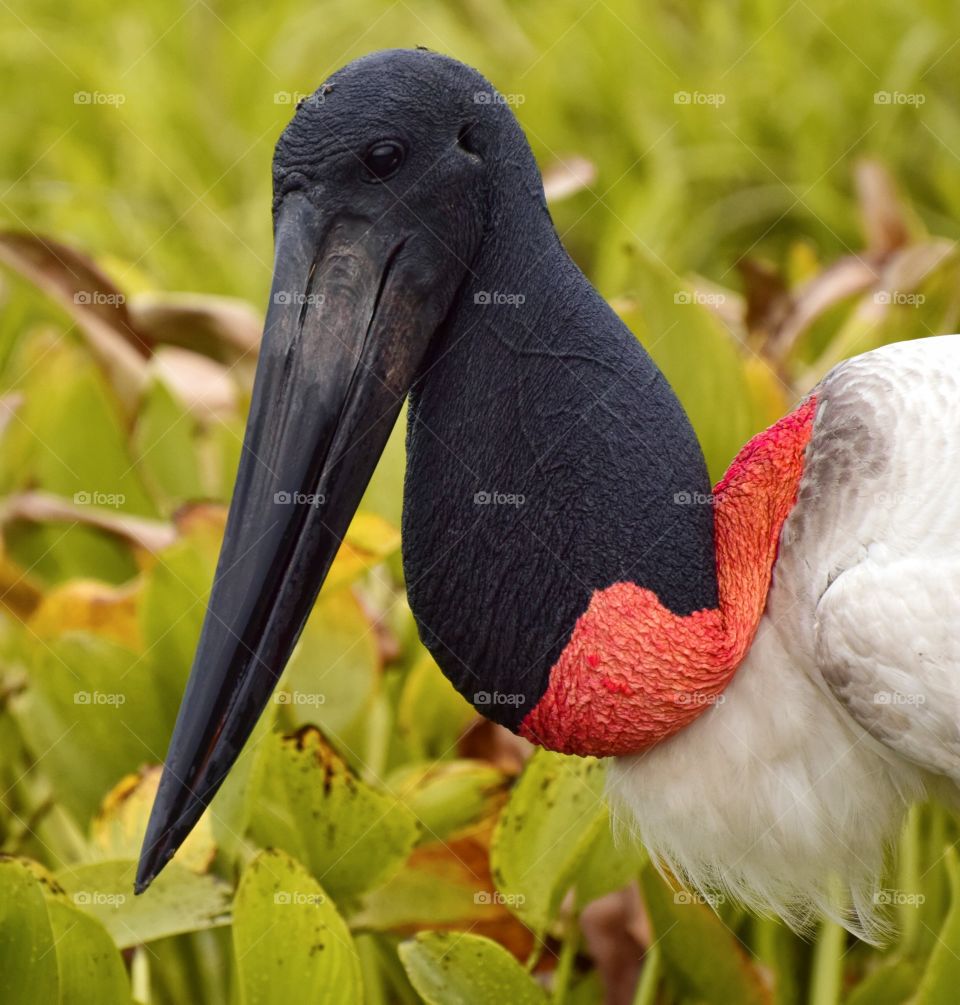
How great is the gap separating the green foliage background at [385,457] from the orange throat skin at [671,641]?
1.36 ft

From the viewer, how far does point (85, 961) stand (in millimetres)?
2033

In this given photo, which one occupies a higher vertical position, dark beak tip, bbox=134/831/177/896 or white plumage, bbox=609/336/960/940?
white plumage, bbox=609/336/960/940

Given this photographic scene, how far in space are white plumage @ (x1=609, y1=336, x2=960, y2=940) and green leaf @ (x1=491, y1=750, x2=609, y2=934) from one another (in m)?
0.23

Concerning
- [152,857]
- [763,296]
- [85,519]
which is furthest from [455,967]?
[763,296]

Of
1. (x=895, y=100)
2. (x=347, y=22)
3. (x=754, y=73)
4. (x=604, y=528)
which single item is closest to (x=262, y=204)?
(x=347, y=22)

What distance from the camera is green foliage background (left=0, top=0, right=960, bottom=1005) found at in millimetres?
2205

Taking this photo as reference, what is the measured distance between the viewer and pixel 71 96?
559 cm

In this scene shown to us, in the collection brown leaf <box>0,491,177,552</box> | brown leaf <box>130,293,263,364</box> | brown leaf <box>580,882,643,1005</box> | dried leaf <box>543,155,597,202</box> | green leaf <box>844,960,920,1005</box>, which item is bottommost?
brown leaf <box>580,882,643,1005</box>

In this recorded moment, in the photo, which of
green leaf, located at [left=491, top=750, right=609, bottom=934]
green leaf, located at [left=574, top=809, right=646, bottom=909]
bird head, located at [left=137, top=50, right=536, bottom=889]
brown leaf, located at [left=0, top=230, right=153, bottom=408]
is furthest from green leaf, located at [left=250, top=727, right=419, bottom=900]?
brown leaf, located at [left=0, top=230, right=153, bottom=408]

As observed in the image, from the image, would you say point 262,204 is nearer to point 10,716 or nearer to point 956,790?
point 10,716

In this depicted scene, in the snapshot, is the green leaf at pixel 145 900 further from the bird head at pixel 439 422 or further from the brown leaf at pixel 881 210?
the brown leaf at pixel 881 210

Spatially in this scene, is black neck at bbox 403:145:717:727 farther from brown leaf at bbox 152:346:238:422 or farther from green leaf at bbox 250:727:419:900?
brown leaf at bbox 152:346:238:422

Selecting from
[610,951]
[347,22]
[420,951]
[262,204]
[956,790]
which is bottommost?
[610,951]

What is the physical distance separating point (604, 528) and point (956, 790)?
593 millimetres
